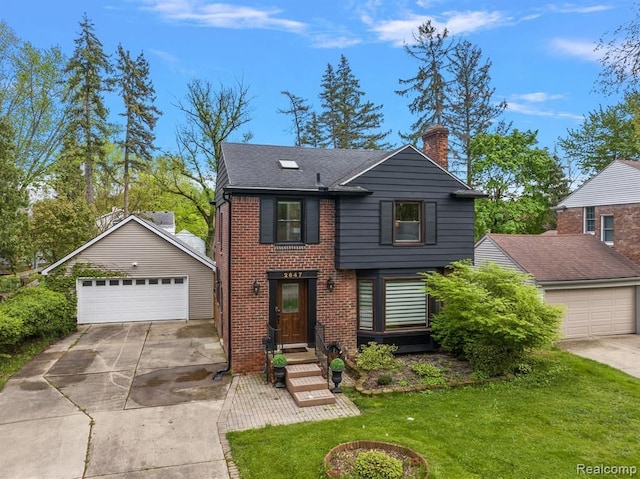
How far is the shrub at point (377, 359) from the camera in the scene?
1027 centimetres

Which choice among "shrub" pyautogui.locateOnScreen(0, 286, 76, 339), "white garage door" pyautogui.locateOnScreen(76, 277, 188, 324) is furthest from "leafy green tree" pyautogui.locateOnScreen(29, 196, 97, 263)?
"shrub" pyautogui.locateOnScreen(0, 286, 76, 339)

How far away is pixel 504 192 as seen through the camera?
77.3 ft

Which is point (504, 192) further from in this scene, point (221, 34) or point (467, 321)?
point (221, 34)

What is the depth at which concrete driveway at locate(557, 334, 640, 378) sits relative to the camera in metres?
11.5

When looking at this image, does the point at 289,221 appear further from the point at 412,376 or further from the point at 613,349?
the point at 613,349

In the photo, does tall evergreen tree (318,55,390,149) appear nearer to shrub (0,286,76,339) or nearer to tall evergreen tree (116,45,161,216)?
tall evergreen tree (116,45,161,216)

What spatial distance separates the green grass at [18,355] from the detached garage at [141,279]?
2855 mm

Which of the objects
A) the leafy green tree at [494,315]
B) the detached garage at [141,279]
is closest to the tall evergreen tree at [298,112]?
the detached garage at [141,279]

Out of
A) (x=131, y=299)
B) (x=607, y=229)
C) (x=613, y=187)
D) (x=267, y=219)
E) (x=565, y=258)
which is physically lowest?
(x=131, y=299)

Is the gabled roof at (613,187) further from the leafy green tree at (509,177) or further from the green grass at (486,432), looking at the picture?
the green grass at (486,432)

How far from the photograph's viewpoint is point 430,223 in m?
11.9

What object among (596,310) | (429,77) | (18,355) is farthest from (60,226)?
(596,310)

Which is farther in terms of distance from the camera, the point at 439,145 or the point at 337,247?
the point at 439,145

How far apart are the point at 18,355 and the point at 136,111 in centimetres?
2057
